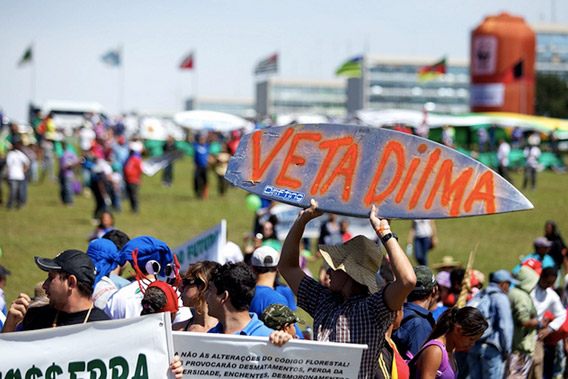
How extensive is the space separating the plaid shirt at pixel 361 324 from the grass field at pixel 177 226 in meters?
8.11

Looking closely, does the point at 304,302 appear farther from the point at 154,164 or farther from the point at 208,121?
the point at 208,121

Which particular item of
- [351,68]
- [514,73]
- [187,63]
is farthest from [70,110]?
[514,73]

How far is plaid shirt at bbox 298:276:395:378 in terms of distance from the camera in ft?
13.7

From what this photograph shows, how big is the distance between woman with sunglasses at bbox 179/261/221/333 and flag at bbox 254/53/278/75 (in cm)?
4568

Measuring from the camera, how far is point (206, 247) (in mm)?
8289

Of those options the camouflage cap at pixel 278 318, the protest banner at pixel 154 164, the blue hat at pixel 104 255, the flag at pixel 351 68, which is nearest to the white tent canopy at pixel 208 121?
the protest banner at pixel 154 164

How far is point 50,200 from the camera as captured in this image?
24094 mm

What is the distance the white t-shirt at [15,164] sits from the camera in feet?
68.3

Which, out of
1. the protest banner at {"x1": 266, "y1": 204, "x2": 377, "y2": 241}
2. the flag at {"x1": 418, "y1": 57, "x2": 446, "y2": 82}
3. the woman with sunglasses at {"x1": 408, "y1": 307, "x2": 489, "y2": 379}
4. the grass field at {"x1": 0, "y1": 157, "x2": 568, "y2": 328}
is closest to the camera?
the woman with sunglasses at {"x1": 408, "y1": 307, "x2": 489, "y2": 379}

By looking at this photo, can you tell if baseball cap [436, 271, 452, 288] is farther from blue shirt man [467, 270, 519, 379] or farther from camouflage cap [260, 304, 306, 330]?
camouflage cap [260, 304, 306, 330]

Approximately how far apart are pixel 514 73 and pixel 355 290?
47171 millimetres

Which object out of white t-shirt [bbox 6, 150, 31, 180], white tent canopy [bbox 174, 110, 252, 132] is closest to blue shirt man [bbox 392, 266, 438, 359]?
white t-shirt [bbox 6, 150, 31, 180]

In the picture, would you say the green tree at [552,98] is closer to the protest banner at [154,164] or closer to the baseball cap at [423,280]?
the protest banner at [154,164]

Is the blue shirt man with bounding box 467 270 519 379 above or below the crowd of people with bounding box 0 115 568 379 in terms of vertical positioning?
below
